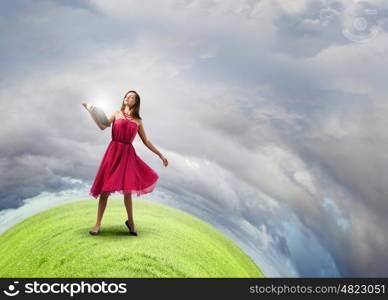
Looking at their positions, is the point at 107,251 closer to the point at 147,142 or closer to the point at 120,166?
the point at 120,166

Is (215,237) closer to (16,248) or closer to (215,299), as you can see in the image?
(16,248)

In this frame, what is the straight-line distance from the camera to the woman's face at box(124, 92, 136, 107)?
30.3ft

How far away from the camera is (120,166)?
9.11m

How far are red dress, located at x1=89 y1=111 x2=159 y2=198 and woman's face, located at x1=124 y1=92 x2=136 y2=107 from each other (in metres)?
0.39

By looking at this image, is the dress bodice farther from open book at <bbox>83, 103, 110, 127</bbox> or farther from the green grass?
the green grass

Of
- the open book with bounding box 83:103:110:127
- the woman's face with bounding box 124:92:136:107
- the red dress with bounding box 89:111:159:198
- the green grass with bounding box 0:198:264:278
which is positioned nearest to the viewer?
the green grass with bounding box 0:198:264:278

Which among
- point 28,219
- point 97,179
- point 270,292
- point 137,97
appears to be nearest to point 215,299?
point 270,292

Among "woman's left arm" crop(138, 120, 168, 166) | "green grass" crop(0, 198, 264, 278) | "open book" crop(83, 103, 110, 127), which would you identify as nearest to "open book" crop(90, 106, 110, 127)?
"open book" crop(83, 103, 110, 127)

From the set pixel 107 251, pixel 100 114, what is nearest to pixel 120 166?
pixel 100 114

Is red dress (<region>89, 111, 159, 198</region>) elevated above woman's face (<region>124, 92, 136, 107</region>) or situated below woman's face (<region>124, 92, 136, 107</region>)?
below

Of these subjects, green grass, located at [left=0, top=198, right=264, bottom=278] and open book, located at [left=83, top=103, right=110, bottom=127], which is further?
open book, located at [left=83, top=103, right=110, bottom=127]

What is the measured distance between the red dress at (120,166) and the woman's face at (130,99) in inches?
15.4

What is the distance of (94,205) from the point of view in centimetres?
1773

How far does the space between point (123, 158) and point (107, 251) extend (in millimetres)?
2001
